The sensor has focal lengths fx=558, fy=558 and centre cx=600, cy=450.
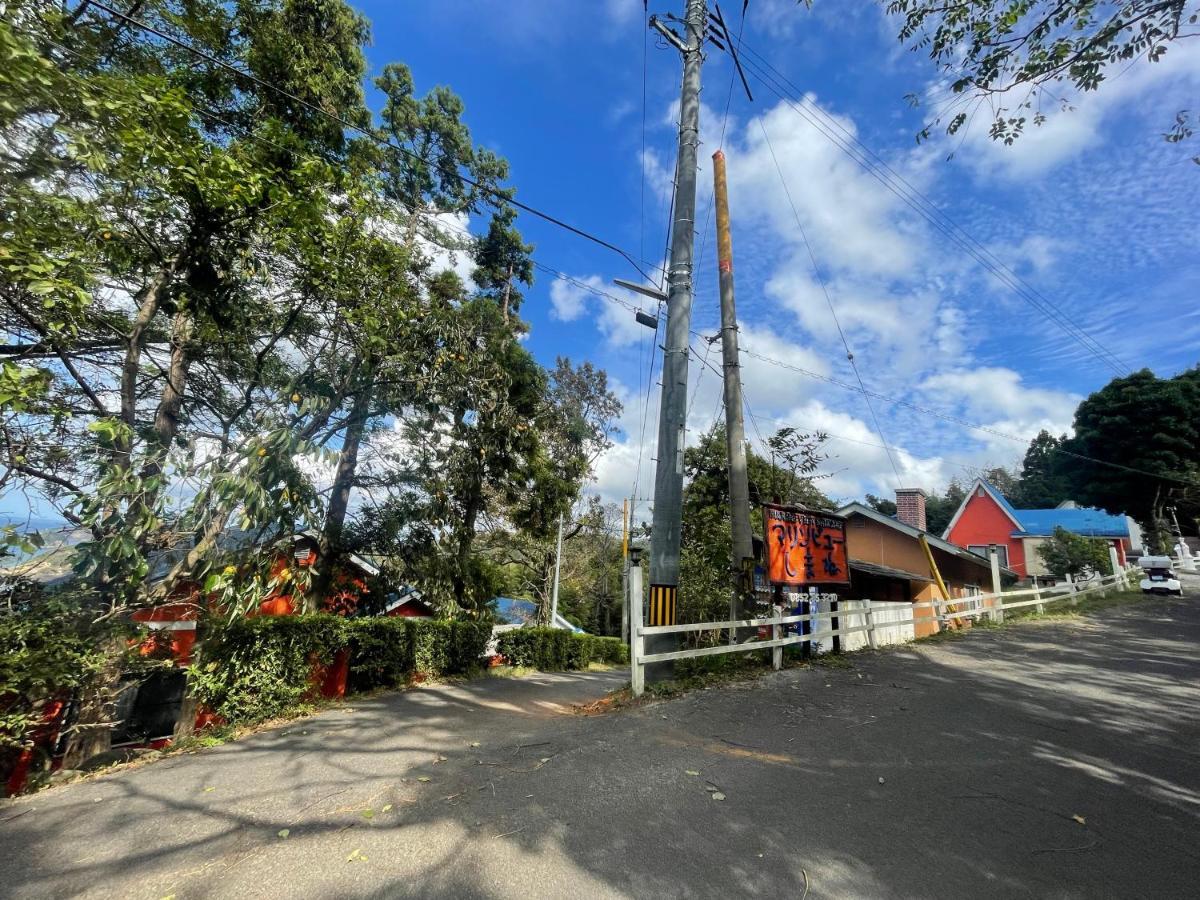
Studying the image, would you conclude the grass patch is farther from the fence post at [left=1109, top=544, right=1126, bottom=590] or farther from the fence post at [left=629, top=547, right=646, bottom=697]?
the fence post at [left=629, top=547, right=646, bottom=697]

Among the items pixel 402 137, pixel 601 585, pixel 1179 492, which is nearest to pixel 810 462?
pixel 402 137

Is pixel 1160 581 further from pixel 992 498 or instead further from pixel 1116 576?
pixel 992 498

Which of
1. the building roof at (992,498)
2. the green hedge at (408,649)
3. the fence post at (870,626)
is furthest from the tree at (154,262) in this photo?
the building roof at (992,498)

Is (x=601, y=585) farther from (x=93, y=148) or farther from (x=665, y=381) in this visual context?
(x=93, y=148)

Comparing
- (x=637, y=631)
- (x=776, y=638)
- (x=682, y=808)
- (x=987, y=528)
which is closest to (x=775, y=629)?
(x=776, y=638)

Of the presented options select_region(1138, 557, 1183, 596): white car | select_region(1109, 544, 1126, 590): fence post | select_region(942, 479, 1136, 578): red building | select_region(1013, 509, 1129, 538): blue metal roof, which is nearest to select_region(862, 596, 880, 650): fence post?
select_region(1109, 544, 1126, 590): fence post

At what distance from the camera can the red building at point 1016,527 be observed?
33.8m

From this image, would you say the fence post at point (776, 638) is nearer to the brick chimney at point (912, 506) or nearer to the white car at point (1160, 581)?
the brick chimney at point (912, 506)

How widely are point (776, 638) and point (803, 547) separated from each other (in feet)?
4.84

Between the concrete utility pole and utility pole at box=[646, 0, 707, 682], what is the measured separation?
1251 millimetres

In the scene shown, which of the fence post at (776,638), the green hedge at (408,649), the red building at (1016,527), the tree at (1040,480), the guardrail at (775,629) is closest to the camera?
the guardrail at (775,629)

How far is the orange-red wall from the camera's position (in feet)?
112

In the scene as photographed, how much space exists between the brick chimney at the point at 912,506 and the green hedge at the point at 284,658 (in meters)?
19.4

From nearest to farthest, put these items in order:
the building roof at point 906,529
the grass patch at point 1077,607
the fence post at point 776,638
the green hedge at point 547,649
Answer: the fence post at point 776,638
the grass patch at point 1077,607
the green hedge at point 547,649
the building roof at point 906,529
